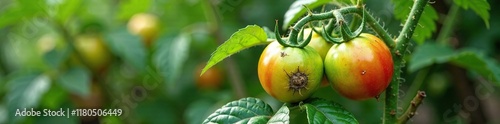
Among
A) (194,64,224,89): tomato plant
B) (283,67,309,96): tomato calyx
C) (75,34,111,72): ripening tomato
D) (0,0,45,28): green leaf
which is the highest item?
(0,0,45,28): green leaf

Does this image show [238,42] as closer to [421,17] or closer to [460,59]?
[421,17]

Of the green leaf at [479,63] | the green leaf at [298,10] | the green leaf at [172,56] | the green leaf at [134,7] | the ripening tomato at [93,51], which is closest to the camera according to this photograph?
the green leaf at [298,10]

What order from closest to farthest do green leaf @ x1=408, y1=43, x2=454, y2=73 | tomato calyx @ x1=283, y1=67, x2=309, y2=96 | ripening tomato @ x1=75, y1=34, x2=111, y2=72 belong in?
tomato calyx @ x1=283, y1=67, x2=309, y2=96 < green leaf @ x1=408, y1=43, x2=454, y2=73 < ripening tomato @ x1=75, y1=34, x2=111, y2=72

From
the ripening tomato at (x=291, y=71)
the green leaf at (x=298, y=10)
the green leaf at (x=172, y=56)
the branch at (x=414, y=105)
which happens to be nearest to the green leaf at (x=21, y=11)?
the green leaf at (x=172, y=56)

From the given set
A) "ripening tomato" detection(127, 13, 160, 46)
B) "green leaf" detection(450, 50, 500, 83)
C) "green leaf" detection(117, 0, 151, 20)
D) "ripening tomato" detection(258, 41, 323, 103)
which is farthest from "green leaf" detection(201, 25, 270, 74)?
"ripening tomato" detection(127, 13, 160, 46)

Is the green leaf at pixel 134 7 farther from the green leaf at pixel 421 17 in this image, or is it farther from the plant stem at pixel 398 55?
the plant stem at pixel 398 55

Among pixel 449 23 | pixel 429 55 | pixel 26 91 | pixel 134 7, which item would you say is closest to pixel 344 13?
pixel 429 55

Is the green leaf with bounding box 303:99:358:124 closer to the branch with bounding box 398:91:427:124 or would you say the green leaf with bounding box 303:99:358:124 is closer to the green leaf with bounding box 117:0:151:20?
the branch with bounding box 398:91:427:124
